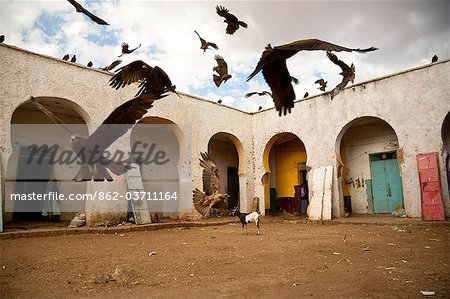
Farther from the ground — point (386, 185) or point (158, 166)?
point (158, 166)

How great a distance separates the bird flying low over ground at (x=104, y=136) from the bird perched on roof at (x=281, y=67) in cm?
171

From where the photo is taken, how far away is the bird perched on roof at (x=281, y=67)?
3.24 meters

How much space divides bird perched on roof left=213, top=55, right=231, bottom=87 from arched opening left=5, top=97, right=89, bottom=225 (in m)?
6.91

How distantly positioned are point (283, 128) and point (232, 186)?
17.6ft

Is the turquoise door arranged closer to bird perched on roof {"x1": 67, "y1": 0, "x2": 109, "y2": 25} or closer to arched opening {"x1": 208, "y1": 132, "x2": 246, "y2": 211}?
arched opening {"x1": 208, "y1": 132, "x2": 246, "y2": 211}

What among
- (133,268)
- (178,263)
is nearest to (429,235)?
(178,263)

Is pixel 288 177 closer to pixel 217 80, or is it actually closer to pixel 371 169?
pixel 371 169

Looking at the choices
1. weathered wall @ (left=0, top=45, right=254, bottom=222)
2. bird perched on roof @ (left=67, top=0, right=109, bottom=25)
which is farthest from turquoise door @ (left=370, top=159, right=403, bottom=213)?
bird perched on roof @ (left=67, top=0, right=109, bottom=25)

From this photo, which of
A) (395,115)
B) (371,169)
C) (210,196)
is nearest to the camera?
(210,196)

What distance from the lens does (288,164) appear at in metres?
18.5

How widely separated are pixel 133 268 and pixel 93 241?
12.7 ft

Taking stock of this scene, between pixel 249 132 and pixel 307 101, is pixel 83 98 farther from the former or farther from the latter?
pixel 307 101

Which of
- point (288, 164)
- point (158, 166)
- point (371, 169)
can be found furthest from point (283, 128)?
point (158, 166)

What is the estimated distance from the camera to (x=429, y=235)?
8.52 m
